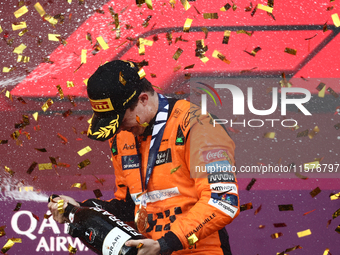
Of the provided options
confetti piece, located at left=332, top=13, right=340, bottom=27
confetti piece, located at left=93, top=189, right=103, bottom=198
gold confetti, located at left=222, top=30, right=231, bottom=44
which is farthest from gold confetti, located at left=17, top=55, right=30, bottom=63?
confetti piece, located at left=332, top=13, right=340, bottom=27

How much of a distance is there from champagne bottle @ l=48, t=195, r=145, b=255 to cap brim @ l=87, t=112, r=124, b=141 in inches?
15.8

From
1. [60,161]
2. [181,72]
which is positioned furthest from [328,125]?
[60,161]

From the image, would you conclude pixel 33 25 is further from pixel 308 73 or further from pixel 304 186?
pixel 304 186

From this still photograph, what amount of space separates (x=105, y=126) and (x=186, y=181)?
48 centimetres

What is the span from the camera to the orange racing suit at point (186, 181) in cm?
168

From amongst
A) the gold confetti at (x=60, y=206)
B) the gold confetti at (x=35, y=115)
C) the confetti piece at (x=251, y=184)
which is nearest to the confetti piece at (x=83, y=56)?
the gold confetti at (x=35, y=115)

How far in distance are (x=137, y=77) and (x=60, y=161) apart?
1.14 m

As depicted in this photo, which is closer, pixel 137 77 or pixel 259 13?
pixel 137 77

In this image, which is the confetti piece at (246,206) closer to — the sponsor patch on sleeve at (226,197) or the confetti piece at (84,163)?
the sponsor patch on sleeve at (226,197)

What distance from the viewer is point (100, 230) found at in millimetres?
1813

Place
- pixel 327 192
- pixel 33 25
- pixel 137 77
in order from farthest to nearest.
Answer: pixel 33 25 → pixel 327 192 → pixel 137 77

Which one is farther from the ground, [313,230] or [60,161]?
[60,161]

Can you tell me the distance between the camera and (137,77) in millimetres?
1860

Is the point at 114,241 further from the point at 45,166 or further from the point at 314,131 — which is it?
the point at 314,131
